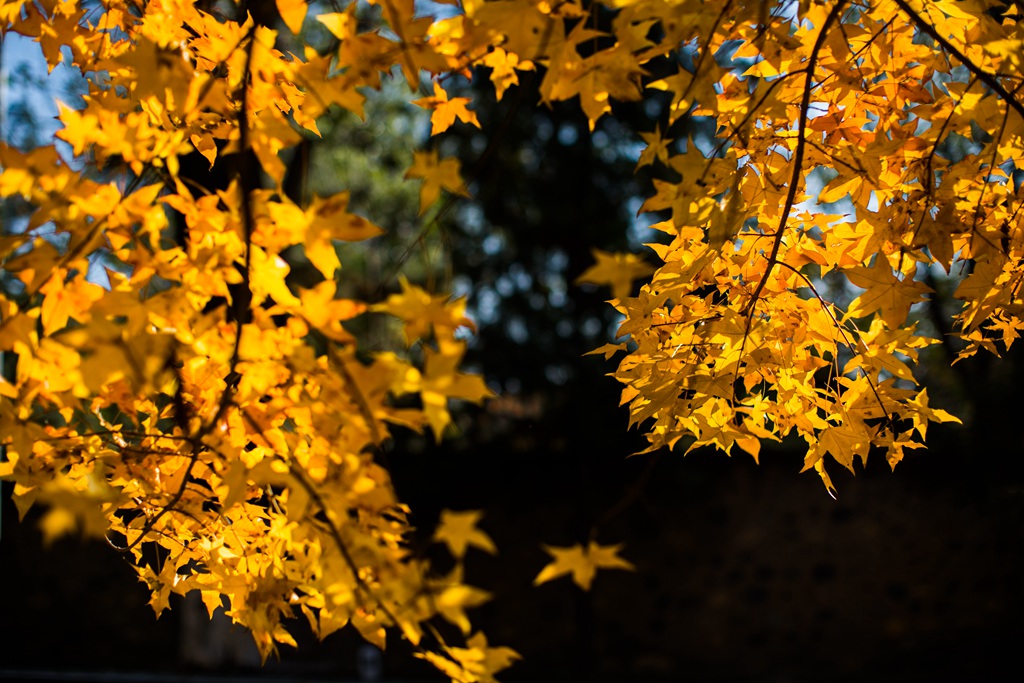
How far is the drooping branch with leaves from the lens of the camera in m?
0.76

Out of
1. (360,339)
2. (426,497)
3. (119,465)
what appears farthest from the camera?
(360,339)

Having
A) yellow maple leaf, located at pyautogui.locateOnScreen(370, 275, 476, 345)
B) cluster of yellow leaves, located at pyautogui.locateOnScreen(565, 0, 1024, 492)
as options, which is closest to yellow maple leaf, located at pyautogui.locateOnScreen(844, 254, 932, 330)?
cluster of yellow leaves, located at pyautogui.locateOnScreen(565, 0, 1024, 492)

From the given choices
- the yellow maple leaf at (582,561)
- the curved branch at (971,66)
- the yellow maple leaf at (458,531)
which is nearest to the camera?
the yellow maple leaf at (458,531)

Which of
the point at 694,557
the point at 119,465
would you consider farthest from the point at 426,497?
the point at 119,465

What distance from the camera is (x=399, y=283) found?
821 millimetres

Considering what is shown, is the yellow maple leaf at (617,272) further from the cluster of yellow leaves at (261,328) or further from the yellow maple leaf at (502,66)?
the yellow maple leaf at (502,66)

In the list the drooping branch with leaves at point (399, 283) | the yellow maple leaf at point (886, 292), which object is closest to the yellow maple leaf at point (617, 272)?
the drooping branch with leaves at point (399, 283)

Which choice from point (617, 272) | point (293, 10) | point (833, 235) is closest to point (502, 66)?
point (293, 10)

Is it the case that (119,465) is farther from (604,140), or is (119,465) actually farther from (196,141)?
(604,140)

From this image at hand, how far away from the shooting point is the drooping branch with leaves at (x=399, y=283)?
0.76m

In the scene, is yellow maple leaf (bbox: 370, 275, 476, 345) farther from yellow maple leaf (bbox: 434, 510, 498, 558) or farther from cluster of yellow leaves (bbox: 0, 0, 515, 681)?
yellow maple leaf (bbox: 434, 510, 498, 558)

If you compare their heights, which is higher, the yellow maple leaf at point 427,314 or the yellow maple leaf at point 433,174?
the yellow maple leaf at point 433,174

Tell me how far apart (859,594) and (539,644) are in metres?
2.03

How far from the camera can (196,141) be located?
1.09 metres
